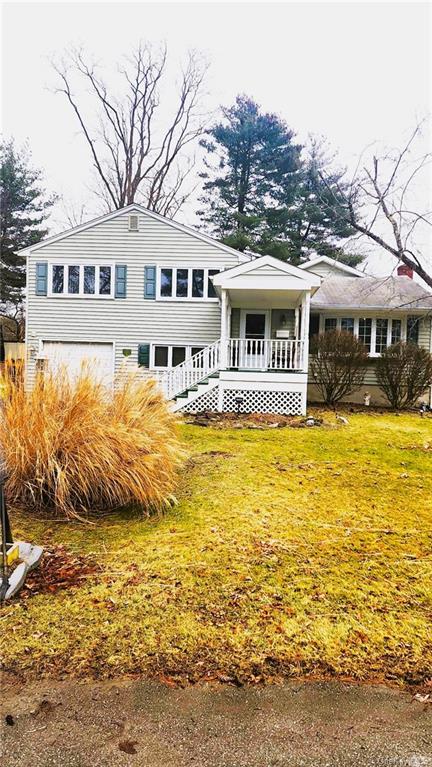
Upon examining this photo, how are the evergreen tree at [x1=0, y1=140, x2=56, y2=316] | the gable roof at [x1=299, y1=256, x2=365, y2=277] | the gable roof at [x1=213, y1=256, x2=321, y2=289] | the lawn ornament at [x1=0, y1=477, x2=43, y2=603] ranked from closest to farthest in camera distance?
the lawn ornament at [x1=0, y1=477, x2=43, y2=603], the gable roof at [x1=213, y1=256, x2=321, y2=289], the gable roof at [x1=299, y1=256, x2=365, y2=277], the evergreen tree at [x1=0, y1=140, x2=56, y2=316]

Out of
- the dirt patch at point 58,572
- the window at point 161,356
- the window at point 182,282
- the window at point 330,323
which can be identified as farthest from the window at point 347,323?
the dirt patch at point 58,572

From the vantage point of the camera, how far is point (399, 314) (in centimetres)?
1383

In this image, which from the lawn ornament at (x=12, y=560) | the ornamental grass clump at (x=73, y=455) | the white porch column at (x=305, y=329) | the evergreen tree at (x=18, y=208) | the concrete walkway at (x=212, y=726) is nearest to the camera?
the concrete walkway at (x=212, y=726)

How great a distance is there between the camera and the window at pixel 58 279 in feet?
47.7

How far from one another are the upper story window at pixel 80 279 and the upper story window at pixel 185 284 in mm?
1863

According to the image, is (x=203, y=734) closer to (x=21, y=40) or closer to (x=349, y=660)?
(x=349, y=660)

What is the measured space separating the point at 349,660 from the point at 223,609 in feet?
2.31

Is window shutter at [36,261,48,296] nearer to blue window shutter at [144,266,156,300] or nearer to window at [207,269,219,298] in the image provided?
blue window shutter at [144,266,156,300]

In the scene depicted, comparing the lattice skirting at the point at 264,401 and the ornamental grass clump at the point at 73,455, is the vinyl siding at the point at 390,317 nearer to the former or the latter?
the lattice skirting at the point at 264,401

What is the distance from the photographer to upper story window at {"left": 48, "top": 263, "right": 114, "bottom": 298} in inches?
570

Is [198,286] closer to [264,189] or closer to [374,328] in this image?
[374,328]

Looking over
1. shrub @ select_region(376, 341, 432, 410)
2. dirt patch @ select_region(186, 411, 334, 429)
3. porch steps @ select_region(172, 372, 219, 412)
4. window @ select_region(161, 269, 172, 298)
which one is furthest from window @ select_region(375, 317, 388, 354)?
window @ select_region(161, 269, 172, 298)

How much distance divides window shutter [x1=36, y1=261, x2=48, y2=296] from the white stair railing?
6202 mm

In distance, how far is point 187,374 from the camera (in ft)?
38.1
